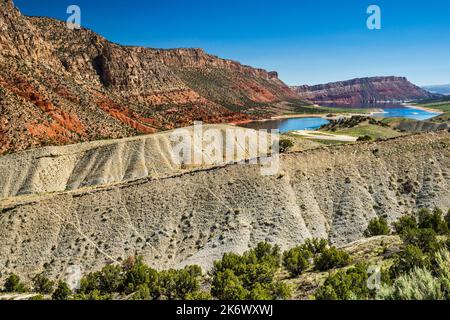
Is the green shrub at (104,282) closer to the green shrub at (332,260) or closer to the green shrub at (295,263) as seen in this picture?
the green shrub at (295,263)

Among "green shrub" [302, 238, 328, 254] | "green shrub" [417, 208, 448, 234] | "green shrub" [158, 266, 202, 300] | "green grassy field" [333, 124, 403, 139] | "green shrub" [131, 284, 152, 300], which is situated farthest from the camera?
"green grassy field" [333, 124, 403, 139]

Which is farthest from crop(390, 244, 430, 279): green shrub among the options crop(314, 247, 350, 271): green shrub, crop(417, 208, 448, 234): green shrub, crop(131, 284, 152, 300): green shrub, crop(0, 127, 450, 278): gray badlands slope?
crop(0, 127, 450, 278): gray badlands slope

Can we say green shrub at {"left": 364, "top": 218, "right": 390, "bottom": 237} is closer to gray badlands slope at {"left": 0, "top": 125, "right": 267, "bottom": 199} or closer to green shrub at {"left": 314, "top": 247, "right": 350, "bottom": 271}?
green shrub at {"left": 314, "top": 247, "right": 350, "bottom": 271}

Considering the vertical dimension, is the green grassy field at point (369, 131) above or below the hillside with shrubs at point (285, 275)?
above

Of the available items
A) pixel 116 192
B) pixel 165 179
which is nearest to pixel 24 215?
pixel 116 192

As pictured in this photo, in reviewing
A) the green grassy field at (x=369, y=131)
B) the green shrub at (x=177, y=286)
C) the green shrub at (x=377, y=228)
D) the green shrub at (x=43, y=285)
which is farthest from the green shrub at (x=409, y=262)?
the green grassy field at (x=369, y=131)

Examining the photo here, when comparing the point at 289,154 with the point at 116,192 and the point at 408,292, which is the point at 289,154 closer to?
the point at 116,192

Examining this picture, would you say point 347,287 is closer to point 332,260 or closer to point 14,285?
point 332,260
